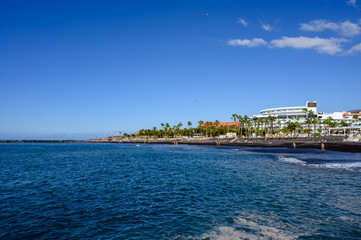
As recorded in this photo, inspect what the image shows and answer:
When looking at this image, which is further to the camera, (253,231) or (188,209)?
(188,209)

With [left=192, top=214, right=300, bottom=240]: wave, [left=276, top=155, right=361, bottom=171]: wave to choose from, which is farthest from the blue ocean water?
[left=276, top=155, right=361, bottom=171]: wave

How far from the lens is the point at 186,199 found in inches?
734

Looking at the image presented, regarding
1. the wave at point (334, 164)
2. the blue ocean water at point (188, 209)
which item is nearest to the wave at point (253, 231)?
the blue ocean water at point (188, 209)

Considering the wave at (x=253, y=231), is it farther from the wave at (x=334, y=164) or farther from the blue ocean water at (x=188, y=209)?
the wave at (x=334, y=164)

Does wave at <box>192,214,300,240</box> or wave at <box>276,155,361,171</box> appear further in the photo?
wave at <box>276,155,361,171</box>

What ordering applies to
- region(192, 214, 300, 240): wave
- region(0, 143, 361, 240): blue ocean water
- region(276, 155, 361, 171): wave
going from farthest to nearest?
1. region(276, 155, 361, 171): wave
2. region(0, 143, 361, 240): blue ocean water
3. region(192, 214, 300, 240): wave

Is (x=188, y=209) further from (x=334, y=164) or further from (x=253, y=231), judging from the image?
(x=334, y=164)

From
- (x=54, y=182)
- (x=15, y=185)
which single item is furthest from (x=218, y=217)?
(x=15, y=185)

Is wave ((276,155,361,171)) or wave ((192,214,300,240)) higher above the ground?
wave ((192,214,300,240))

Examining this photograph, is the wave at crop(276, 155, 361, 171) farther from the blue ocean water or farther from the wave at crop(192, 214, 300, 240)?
the wave at crop(192, 214, 300, 240)

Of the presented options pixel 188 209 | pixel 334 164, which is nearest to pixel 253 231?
pixel 188 209

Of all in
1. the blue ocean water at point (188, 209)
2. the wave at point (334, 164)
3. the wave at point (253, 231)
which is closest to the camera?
the wave at point (253, 231)

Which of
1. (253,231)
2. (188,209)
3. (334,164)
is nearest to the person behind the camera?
(253,231)

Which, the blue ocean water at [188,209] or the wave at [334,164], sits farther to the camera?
the wave at [334,164]
